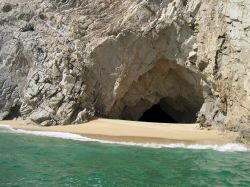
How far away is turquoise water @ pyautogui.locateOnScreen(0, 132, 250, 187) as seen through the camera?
31.6 feet

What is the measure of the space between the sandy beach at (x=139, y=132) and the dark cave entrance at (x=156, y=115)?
6.04 m

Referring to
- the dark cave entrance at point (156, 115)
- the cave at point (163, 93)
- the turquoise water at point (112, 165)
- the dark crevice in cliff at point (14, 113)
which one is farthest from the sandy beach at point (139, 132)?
the dark cave entrance at point (156, 115)

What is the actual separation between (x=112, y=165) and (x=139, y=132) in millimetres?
5938

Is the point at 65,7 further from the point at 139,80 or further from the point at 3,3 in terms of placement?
the point at 139,80

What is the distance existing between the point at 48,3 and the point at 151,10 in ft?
19.8

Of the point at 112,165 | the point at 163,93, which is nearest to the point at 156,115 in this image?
the point at 163,93

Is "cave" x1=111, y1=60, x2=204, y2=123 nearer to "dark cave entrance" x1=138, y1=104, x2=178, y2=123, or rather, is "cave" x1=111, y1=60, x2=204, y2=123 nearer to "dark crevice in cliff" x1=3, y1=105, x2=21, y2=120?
"dark cave entrance" x1=138, y1=104, x2=178, y2=123

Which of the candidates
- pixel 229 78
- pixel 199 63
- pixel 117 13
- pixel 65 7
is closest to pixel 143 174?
pixel 229 78

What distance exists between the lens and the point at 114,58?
20938 millimetres

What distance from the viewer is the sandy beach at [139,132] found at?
1583 centimetres

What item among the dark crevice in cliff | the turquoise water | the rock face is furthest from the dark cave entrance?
the turquoise water

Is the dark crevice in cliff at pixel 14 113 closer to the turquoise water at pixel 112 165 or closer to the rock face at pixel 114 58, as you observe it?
the rock face at pixel 114 58

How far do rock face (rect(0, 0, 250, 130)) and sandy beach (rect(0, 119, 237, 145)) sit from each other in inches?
34.5

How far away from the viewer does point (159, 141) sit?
15.6 m
